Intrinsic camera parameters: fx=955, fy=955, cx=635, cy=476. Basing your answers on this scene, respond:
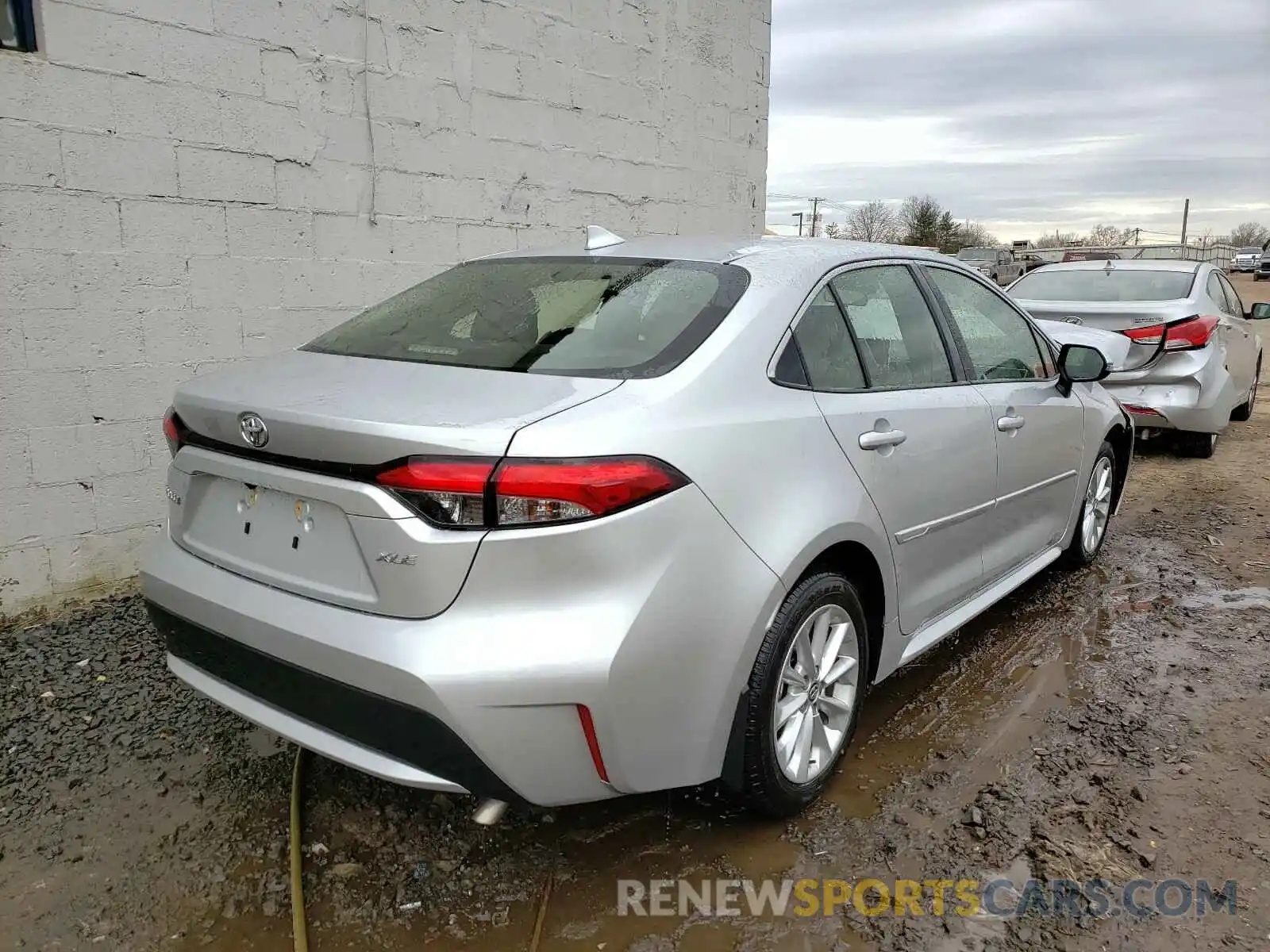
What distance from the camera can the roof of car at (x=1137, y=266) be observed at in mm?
7773

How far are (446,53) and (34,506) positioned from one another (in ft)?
9.97

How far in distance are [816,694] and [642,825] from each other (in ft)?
2.02

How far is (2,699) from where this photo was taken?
340 centimetres

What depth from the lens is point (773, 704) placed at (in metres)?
2.45

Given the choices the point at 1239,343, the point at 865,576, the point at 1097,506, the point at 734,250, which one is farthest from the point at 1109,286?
the point at 865,576

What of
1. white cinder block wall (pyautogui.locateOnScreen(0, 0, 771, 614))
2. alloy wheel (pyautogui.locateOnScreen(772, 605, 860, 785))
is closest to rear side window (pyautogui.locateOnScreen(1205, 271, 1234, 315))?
white cinder block wall (pyautogui.locateOnScreen(0, 0, 771, 614))

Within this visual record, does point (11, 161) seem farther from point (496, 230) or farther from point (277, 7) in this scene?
point (496, 230)

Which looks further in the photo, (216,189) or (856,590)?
(216,189)

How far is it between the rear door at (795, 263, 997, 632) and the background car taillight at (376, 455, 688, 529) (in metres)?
0.90

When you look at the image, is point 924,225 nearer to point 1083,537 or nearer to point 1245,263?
point 1245,263

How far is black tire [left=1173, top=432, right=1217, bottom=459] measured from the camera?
7.60 metres

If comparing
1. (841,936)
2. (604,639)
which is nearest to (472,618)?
(604,639)

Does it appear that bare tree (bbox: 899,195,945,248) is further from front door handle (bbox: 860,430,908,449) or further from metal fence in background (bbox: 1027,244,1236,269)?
front door handle (bbox: 860,430,908,449)

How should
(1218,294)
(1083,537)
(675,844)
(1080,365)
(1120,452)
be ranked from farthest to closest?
(1218,294) < (1120,452) < (1083,537) < (1080,365) < (675,844)
